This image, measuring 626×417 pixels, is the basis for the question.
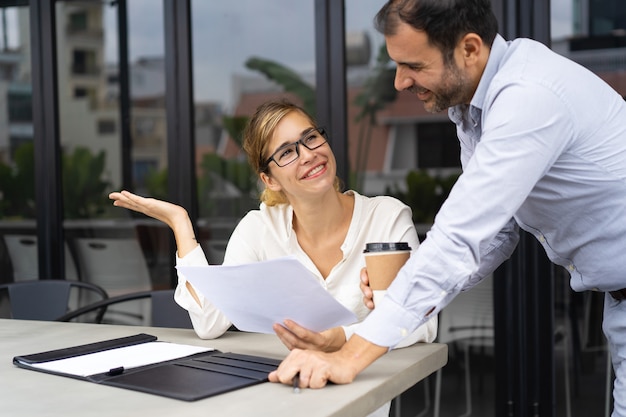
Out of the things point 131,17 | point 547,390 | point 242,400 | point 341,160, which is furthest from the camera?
point 131,17

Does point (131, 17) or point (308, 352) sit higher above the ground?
point (131, 17)

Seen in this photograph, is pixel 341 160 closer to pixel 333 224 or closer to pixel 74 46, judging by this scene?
pixel 333 224

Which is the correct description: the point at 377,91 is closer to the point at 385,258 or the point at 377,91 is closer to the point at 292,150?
the point at 292,150

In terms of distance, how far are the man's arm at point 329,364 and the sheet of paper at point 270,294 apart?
12 centimetres

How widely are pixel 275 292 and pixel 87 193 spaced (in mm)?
5391

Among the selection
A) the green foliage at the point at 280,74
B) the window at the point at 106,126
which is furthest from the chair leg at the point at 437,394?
the window at the point at 106,126

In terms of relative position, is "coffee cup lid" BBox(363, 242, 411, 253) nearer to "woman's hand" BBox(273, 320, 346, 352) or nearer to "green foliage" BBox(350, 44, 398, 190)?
"woman's hand" BBox(273, 320, 346, 352)

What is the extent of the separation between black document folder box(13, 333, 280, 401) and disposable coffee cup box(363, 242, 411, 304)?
0.99 feet

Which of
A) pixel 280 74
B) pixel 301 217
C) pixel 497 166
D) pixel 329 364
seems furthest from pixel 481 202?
pixel 280 74

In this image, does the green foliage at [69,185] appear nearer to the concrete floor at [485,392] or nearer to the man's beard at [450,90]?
the concrete floor at [485,392]

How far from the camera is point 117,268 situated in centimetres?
550

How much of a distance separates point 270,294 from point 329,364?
231 mm

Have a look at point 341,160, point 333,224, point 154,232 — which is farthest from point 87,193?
point 333,224

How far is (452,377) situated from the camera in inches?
174
